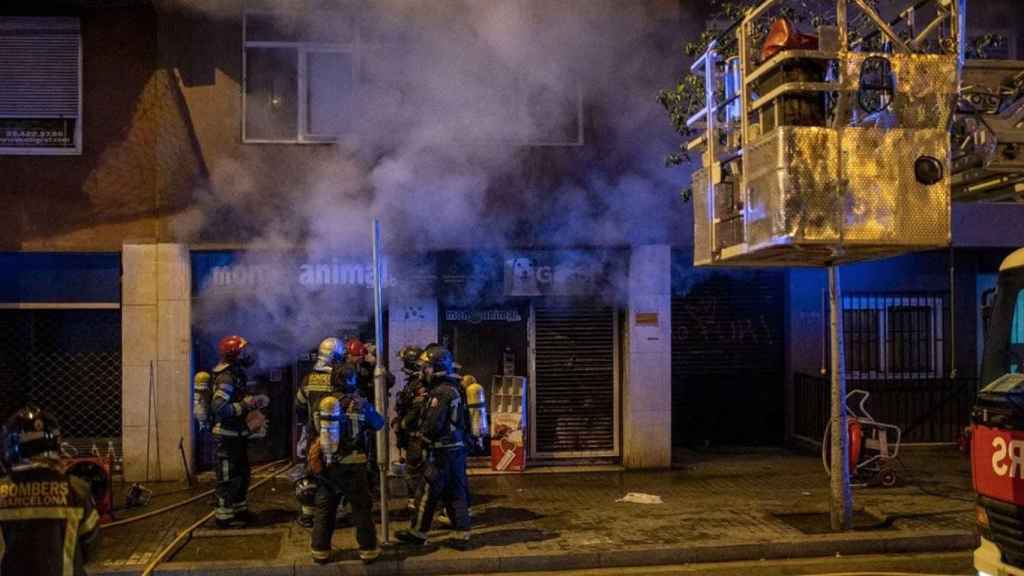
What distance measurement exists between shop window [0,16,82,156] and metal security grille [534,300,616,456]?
607 centimetres

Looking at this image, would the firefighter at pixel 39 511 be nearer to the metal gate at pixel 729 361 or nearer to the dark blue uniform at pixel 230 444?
the dark blue uniform at pixel 230 444

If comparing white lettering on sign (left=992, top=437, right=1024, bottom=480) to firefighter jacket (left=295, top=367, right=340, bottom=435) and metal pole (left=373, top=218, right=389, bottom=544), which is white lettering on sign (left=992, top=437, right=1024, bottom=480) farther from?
firefighter jacket (left=295, top=367, right=340, bottom=435)

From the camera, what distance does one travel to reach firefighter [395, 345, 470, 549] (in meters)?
7.65

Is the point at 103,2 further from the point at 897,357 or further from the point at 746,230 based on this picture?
the point at 897,357

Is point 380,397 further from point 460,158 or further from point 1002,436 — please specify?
point 1002,436

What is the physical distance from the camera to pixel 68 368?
429 inches

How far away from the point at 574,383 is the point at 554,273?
4.80 ft

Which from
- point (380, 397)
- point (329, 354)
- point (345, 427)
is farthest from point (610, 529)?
point (329, 354)

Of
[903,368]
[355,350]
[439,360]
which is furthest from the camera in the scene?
[903,368]

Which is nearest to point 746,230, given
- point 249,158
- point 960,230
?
point 249,158

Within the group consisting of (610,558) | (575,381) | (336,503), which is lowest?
(610,558)

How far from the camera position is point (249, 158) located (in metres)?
10.5

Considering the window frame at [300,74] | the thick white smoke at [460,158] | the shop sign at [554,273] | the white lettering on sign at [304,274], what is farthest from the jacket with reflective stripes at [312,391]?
the window frame at [300,74]

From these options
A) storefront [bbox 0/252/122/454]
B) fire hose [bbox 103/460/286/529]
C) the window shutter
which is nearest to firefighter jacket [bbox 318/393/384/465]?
fire hose [bbox 103/460/286/529]
